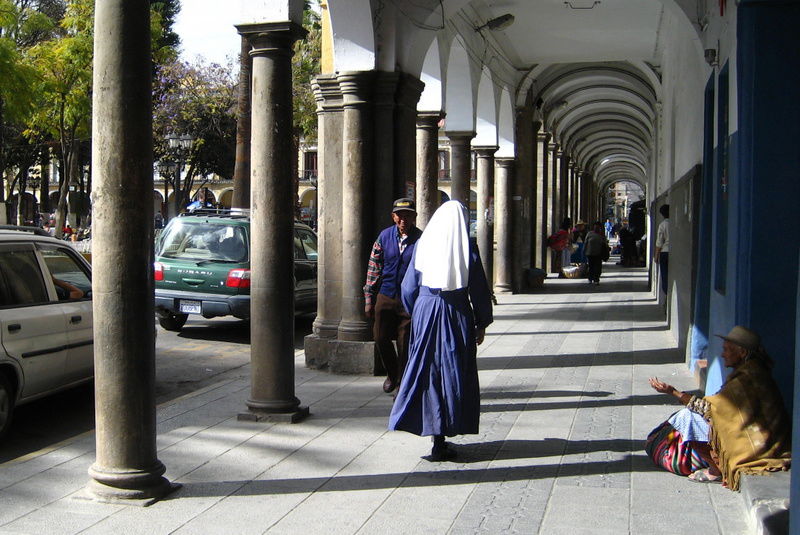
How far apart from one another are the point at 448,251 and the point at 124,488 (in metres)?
2.34

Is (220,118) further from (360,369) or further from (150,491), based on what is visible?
(150,491)

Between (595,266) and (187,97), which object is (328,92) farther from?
(187,97)

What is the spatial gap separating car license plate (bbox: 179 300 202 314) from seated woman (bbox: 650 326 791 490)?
8376mm

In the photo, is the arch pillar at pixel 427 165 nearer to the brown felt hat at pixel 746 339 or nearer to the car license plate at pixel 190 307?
the car license plate at pixel 190 307

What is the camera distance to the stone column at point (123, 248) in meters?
4.69

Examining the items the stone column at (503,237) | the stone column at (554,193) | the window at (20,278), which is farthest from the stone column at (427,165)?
the stone column at (554,193)

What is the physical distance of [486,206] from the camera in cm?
1834

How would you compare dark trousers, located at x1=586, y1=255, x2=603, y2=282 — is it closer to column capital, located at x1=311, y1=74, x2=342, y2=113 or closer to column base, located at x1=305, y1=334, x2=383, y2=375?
column capital, located at x1=311, y1=74, x2=342, y2=113

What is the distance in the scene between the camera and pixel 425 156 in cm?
1284

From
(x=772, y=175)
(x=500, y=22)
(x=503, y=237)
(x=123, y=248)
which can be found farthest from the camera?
(x=503, y=237)

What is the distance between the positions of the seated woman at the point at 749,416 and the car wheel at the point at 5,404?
4.71 m

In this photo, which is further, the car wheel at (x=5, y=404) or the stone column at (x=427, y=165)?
the stone column at (x=427, y=165)

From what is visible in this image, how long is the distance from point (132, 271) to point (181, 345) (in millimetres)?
7230

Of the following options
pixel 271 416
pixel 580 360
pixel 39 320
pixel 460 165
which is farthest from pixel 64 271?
pixel 460 165
